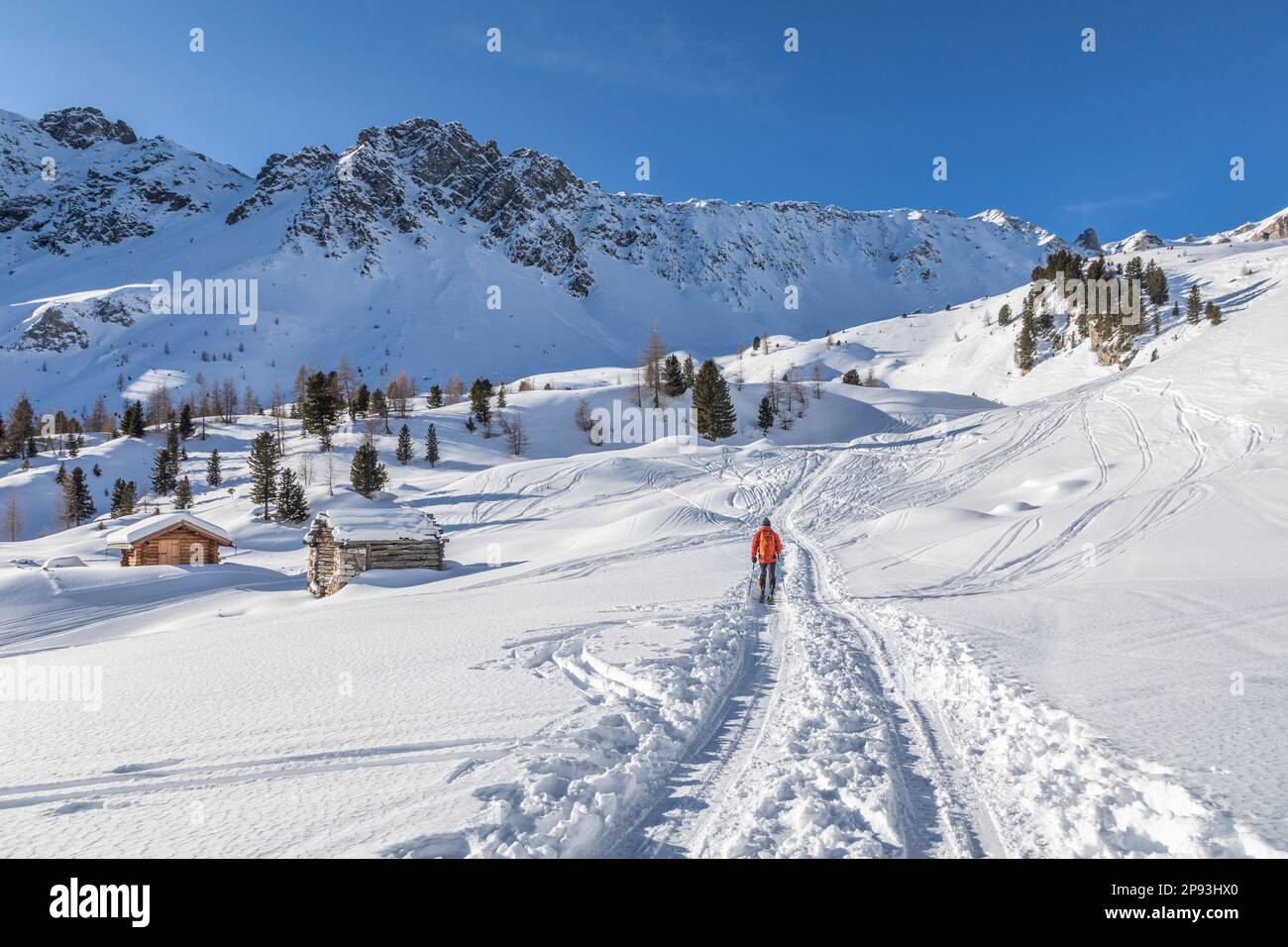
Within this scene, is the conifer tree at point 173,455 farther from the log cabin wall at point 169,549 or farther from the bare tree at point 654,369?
the bare tree at point 654,369

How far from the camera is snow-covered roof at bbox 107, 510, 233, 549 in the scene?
29656 mm

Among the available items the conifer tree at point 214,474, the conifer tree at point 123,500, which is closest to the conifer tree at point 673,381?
the conifer tree at point 214,474

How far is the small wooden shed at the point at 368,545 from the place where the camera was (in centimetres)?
2297

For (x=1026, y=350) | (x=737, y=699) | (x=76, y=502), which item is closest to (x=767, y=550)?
(x=737, y=699)

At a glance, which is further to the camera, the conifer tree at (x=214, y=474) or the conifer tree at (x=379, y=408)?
the conifer tree at (x=379, y=408)

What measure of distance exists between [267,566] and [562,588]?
90.1 ft

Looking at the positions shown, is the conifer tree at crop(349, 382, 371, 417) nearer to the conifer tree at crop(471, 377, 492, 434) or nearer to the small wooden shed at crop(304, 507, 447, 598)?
the conifer tree at crop(471, 377, 492, 434)

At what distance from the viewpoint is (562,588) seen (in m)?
13.6

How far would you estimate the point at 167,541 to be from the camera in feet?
100

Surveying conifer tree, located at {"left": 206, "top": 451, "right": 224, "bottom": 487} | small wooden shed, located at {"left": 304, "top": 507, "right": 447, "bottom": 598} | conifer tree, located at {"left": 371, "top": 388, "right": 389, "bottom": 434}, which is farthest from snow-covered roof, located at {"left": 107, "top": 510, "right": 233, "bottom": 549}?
conifer tree, located at {"left": 371, "top": 388, "right": 389, "bottom": 434}

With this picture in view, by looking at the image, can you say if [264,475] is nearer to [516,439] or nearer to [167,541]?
[167,541]
